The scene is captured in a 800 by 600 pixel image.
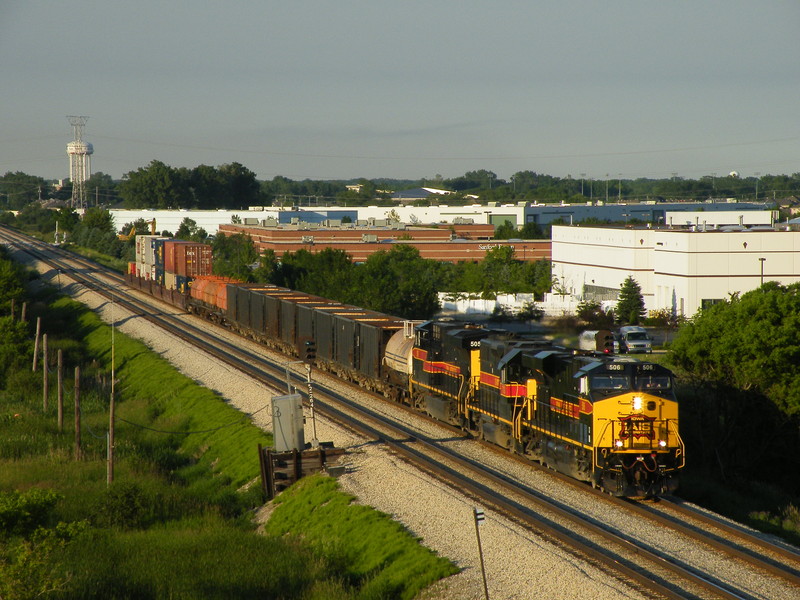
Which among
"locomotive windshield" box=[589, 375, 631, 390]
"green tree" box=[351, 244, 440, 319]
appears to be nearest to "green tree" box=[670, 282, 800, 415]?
"locomotive windshield" box=[589, 375, 631, 390]

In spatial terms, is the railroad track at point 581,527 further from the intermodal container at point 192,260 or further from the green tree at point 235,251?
the green tree at point 235,251

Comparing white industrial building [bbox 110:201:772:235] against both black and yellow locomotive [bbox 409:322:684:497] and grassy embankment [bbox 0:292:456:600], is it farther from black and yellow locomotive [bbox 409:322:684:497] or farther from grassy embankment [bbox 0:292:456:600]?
black and yellow locomotive [bbox 409:322:684:497]

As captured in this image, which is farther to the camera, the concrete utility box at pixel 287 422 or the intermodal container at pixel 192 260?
the intermodal container at pixel 192 260

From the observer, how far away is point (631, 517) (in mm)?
21797

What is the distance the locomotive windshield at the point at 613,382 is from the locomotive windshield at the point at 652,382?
279 mm

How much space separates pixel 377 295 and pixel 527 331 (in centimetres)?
1381

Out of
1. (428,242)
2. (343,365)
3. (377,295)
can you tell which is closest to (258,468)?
(343,365)

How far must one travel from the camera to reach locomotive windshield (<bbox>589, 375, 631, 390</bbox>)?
22.8m

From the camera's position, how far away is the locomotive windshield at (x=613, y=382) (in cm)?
2278

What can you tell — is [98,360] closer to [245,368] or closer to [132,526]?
[245,368]

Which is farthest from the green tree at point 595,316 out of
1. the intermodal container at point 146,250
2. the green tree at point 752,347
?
the intermodal container at point 146,250

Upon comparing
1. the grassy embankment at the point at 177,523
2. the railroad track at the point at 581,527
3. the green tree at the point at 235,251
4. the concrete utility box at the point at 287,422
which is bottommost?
the grassy embankment at the point at 177,523

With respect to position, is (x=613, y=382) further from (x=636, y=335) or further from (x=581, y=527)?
(x=636, y=335)

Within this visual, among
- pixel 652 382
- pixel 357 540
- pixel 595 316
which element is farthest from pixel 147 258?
pixel 652 382
